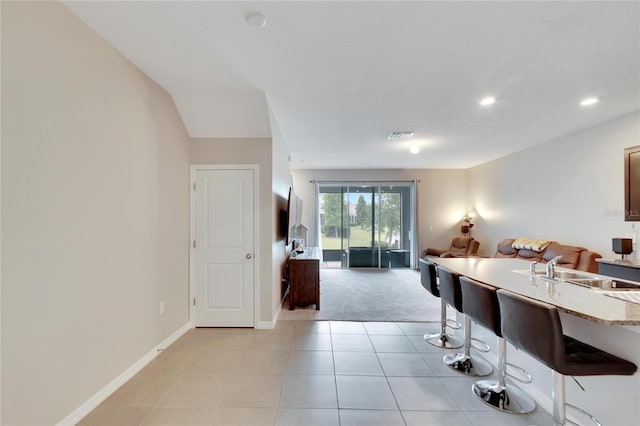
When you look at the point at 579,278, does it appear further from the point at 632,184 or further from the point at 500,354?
the point at 632,184

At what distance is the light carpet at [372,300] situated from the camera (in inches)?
148

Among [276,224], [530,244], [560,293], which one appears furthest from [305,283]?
[530,244]

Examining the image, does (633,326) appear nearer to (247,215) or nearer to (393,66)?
(393,66)

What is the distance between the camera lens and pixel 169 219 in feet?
9.59

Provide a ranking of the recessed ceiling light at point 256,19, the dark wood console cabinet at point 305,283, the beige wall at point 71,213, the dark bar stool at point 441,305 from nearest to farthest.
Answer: the beige wall at point 71,213 → the recessed ceiling light at point 256,19 → the dark bar stool at point 441,305 → the dark wood console cabinet at point 305,283

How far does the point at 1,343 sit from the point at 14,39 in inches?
65.2

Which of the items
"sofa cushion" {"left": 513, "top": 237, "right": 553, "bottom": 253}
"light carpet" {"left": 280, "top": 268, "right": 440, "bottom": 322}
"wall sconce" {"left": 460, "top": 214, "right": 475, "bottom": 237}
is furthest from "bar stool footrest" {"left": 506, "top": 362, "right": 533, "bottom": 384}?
"wall sconce" {"left": 460, "top": 214, "right": 475, "bottom": 237}

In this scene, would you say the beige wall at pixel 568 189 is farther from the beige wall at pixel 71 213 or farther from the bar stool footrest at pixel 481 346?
the beige wall at pixel 71 213

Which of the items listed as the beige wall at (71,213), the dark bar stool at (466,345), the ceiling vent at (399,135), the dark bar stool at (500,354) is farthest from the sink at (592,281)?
the beige wall at (71,213)

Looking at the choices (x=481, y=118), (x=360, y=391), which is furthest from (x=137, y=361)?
(x=481, y=118)

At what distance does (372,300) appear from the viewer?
4527mm

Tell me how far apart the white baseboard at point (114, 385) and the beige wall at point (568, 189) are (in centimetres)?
585

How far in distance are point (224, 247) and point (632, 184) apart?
525 centimetres

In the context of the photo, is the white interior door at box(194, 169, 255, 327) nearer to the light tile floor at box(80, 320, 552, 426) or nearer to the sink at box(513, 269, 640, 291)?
the light tile floor at box(80, 320, 552, 426)
